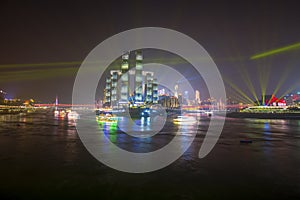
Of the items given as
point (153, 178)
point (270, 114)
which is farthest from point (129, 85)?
point (153, 178)

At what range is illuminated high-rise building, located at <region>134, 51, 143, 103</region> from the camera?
498 ft

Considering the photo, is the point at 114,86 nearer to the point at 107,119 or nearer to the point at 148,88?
the point at 148,88

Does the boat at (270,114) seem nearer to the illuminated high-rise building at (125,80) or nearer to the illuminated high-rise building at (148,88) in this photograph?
the illuminated high-rise building at (125,80)

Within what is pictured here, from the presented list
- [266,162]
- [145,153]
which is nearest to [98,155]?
[145,153]

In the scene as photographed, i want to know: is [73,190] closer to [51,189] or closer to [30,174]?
[51,189]

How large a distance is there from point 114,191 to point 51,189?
6.06 feet

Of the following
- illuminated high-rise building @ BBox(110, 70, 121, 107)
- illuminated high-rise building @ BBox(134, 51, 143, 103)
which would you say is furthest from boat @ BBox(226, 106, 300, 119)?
illuminated high-rise building @ BBox(110, 70, 121, 107)

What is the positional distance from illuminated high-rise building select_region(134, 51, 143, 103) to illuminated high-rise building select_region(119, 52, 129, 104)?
929cm

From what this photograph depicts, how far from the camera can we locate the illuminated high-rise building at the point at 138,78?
15175cm

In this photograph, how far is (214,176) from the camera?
8.83m

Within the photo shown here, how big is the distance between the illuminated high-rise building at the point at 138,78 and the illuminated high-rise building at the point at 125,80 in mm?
9285

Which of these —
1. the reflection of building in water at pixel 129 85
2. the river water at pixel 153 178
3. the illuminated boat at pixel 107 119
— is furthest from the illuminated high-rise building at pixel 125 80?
the river water at pixel 153 178

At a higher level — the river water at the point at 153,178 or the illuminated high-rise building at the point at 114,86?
the illuminated high-rise building at the point at 114,86

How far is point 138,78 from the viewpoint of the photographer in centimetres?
15450
